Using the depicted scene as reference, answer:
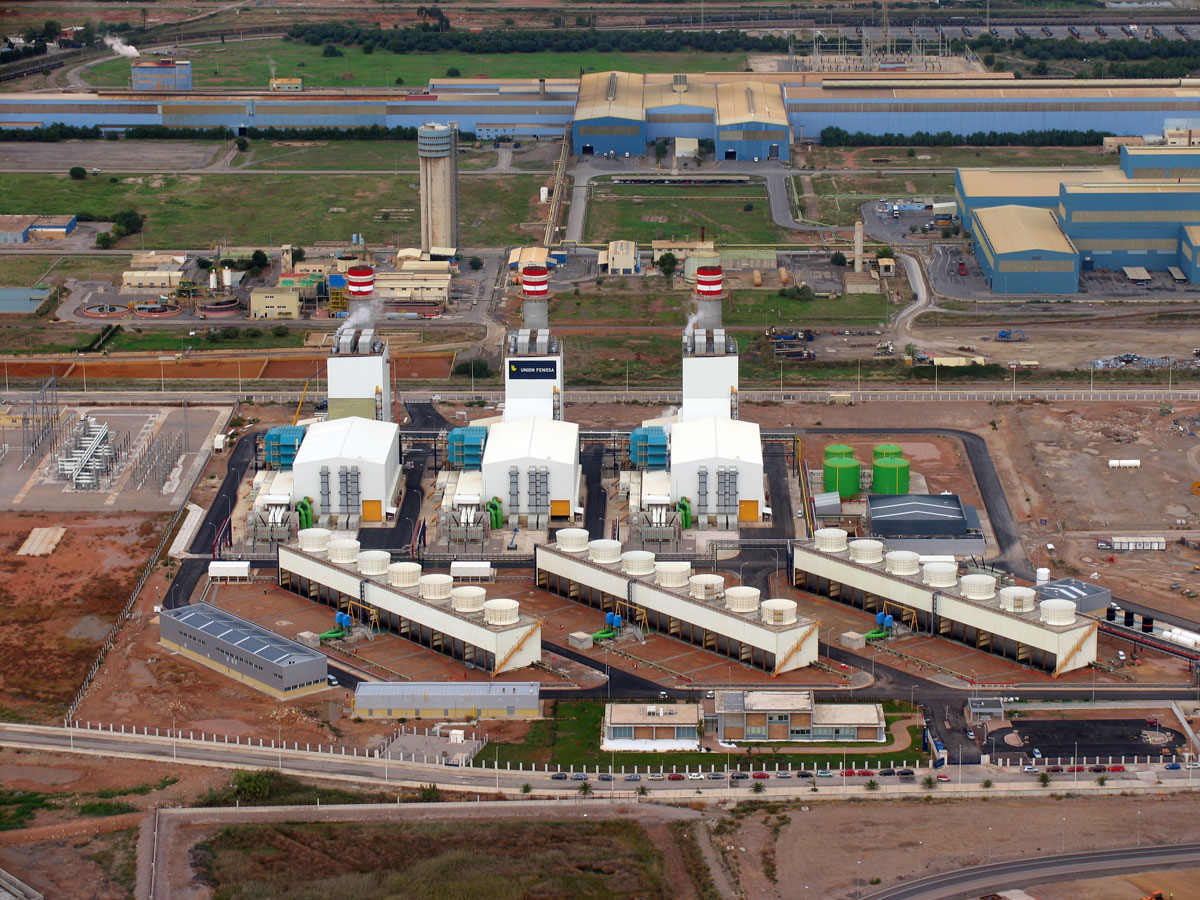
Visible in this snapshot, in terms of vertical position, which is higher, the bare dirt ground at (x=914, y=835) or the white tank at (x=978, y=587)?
the white tank at (x=978, y=587)

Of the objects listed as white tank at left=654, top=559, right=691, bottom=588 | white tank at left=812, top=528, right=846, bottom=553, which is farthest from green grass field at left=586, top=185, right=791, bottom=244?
white tank at left=654, top=559, right=691, bottom=588

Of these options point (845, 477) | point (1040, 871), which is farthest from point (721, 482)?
point (1040, 871)

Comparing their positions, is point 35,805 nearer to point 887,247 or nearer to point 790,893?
point 790,893

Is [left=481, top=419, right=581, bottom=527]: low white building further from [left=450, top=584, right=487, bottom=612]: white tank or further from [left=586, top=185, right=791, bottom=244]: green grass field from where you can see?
[left=586, top=185, right=791, bottom=244]: green grass field

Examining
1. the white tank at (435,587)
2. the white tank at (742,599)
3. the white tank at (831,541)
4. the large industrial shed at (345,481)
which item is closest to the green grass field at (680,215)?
the large industrial shed at (345,481)

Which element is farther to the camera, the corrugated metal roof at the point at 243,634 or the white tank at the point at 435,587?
the white tank at the point at 435,587

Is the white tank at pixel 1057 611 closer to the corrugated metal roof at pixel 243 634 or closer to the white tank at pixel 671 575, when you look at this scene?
the white tank at pixel 671 575
